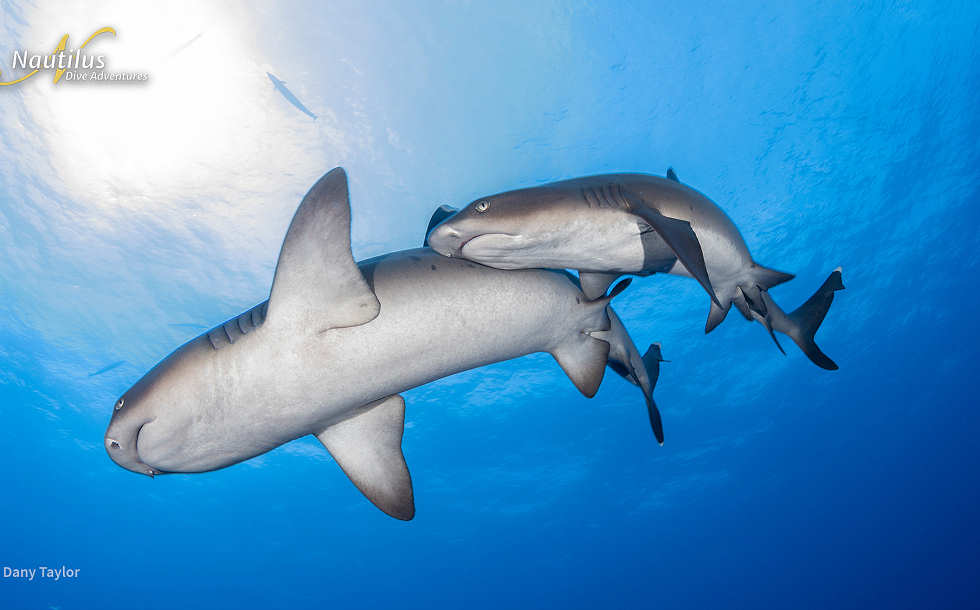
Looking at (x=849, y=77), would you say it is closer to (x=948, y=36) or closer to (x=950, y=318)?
(x=948, y=36)

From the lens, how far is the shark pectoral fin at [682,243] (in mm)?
2213

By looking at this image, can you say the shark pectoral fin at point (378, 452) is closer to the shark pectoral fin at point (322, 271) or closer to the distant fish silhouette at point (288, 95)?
the shark pectoral fin at point (322, 271)

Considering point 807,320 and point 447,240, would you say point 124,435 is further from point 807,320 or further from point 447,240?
point 807,320

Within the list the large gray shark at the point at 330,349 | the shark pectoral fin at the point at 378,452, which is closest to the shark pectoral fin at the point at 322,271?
the large gray shark at the point at 330,349

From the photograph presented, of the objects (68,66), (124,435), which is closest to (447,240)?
(124,435)

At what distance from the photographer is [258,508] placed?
112 ft

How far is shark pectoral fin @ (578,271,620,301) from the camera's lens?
3.18m

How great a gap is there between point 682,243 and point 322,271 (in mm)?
1884

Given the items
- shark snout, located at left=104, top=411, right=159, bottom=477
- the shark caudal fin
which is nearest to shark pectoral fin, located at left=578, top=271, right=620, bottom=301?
the shark caudal fin

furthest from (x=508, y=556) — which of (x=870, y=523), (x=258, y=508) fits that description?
(x=870, y=523)

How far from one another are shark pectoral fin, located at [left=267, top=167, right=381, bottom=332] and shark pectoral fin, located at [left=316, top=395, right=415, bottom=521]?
3.48ft

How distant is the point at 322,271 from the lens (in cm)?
235

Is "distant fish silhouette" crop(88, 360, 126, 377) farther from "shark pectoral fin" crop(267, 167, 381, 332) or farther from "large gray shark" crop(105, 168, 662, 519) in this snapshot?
"shark pectoral fin" crop(267, 167, 381, 332)

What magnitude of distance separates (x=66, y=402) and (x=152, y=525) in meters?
22.8
